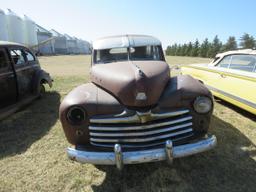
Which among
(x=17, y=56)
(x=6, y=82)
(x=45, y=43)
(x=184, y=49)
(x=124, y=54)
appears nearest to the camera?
(x=124, y=54)

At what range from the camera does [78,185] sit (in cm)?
299

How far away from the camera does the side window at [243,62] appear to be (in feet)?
17.3

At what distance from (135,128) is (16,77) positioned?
3.98 meters

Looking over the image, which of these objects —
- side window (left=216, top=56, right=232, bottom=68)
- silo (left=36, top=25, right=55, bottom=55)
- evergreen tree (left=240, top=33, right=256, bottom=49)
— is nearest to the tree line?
evergreen tree (left=240, top=33, right=256, bottom=49)

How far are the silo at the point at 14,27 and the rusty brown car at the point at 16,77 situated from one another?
142ft

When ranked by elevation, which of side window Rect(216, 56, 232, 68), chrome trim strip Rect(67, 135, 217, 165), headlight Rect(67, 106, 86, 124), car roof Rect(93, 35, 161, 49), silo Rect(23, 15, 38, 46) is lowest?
chrome trim strip Rect(67, 135, 217, 165)

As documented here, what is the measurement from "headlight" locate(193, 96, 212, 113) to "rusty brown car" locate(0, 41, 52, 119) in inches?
159

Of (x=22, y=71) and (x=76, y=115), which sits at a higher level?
(x=22, y=71)

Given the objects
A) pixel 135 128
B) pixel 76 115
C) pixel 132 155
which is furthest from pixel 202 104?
pixel 76 115

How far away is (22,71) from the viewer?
591 cm

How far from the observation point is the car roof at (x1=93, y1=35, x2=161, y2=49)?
449cm

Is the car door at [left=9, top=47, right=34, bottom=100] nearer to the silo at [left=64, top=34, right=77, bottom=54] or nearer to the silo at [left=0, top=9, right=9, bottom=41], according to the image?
the silo at [left=0, top=9, right=9, bottom=41]

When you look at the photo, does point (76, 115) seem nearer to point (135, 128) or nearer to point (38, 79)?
point (135, 128)

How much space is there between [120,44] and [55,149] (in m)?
2.29
